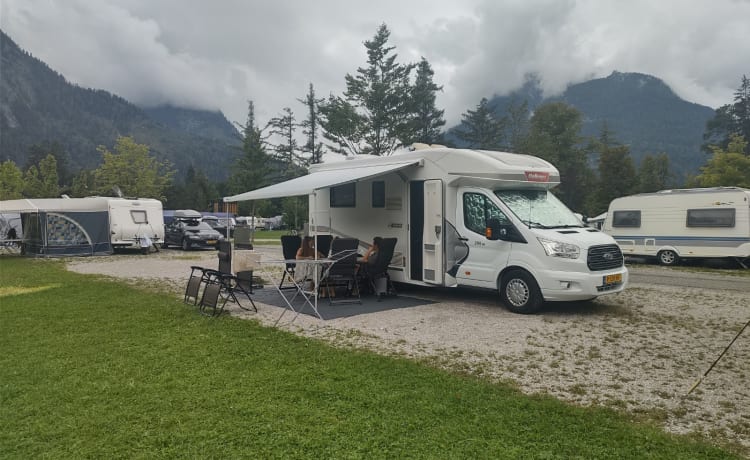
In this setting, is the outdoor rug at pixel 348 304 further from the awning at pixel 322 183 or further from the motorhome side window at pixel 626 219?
the motorhome side window at pixel 626 219

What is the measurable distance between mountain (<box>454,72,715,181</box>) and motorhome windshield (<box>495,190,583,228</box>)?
3564 inches

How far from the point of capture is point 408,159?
8.98 meters

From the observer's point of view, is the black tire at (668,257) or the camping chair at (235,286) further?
the black tire at (668,257)

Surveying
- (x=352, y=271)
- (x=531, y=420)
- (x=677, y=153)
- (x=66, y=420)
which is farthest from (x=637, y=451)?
(x=677, y=153)

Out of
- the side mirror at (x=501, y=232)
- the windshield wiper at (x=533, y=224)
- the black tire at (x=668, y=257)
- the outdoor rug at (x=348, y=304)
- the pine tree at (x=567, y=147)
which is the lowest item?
the outdoor rug at (x=348, y=304)

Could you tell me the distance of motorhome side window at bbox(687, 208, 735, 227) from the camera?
45.4 ft

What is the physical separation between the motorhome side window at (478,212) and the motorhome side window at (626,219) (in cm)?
1011

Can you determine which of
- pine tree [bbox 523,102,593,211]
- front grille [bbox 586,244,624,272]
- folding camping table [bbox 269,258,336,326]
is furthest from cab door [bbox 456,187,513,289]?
pine tree [bbox 523,102,593,211]

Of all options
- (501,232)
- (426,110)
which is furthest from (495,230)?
(426,110)

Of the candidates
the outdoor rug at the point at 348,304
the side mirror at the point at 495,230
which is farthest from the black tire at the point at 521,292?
the outdoor rug at the point at 348,304

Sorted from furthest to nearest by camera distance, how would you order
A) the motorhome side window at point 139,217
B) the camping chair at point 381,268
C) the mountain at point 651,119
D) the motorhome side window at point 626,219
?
the mountain at point 651,119 → the motorhome side window at point 139,217 → the motorhome side window at point 626,219 → the camping chair at point 381,268

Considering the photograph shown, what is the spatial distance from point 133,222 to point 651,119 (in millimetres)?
174396

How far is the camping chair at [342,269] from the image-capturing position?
8.48m

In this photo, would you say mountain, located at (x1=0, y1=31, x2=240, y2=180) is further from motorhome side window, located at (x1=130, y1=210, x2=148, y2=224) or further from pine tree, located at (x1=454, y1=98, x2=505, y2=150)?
motorhome side window, located at (x1=130, y1=210, x2=148, y2=224)
